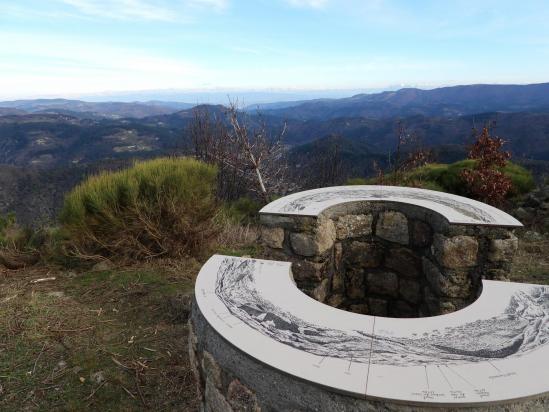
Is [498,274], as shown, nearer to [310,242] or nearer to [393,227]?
[393,227]

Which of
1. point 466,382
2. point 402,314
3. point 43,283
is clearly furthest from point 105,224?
point 466,382

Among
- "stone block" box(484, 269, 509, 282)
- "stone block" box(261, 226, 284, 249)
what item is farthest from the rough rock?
"stone block" box(484, 269, 509, 282)

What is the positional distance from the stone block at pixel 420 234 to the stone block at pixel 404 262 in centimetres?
13

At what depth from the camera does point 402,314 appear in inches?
158

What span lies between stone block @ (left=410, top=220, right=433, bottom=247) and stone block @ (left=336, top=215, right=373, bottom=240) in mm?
419

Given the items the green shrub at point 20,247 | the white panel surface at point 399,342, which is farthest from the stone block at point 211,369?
the green shrub at point 20,247

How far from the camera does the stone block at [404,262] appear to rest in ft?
12.6

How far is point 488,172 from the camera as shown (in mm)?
7324

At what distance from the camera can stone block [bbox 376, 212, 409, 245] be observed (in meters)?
3.89

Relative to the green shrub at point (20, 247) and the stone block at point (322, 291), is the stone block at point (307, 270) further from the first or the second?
the green shrub at point (20, 247)

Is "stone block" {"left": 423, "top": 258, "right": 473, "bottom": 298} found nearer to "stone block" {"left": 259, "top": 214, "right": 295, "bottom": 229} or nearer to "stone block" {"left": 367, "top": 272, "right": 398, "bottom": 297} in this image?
"stone block" {"left": 367, "top": 272, "right": 398, "bottom": 297}

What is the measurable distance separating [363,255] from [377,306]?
1.92ft

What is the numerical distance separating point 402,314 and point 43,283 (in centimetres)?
420

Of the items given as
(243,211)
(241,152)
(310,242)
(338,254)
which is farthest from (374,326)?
(241,152)
